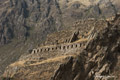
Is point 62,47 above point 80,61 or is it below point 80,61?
above

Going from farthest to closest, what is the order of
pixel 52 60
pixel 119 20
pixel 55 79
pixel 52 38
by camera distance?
pixel 52 38, pixel 119 20, pixel 52 60, pixel 55 79

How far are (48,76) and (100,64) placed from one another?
14.7 metres

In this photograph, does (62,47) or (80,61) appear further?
(62,47)

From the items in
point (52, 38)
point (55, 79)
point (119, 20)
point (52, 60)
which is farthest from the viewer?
point (52, 38)

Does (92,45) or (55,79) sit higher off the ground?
(92,45)

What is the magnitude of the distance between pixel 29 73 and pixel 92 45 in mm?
19302

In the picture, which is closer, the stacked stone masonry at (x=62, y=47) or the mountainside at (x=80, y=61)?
the mountainside at (x=80, y=61)

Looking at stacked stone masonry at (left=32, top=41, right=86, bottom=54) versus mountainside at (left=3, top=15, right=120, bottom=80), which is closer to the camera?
mountainside at (left=3, top=15, right=120, bottom=80)

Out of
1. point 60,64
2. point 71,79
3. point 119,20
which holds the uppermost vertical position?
point 119,20

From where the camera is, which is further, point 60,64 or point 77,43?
point 77,43

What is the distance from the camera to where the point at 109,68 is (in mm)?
65438

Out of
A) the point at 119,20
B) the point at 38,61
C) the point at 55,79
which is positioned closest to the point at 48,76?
the point at 55,79

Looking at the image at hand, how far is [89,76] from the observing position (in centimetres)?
6400

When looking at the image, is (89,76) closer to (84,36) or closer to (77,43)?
(77,43)
